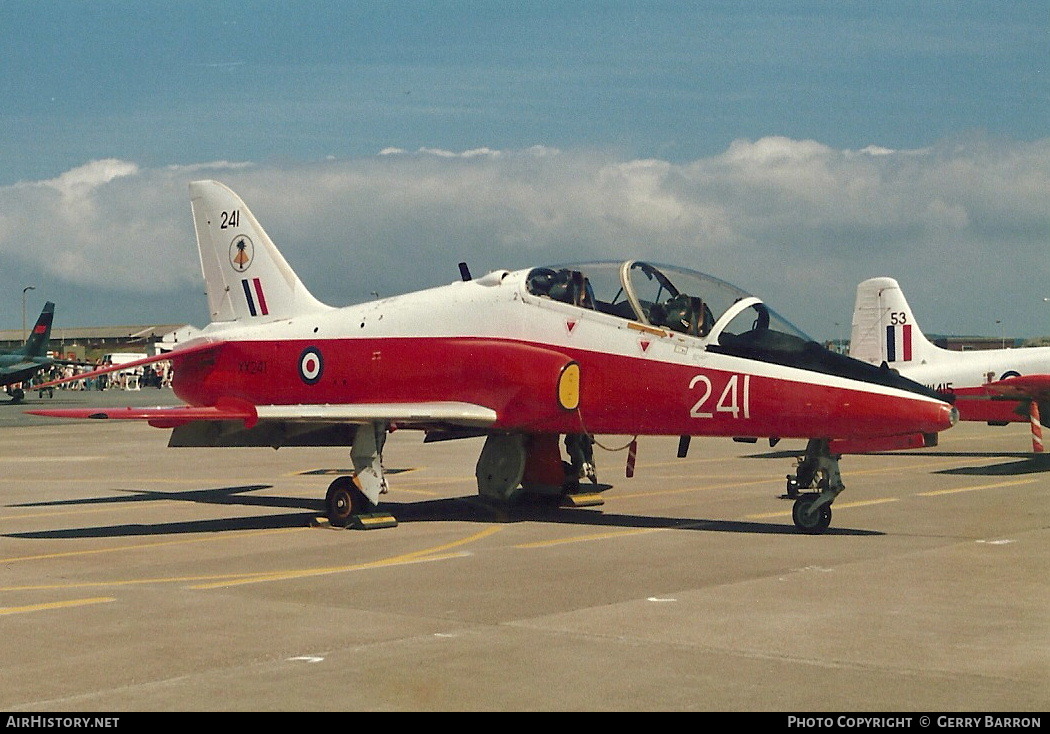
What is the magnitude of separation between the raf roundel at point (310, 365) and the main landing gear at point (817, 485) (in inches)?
265

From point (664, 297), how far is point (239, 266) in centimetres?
781

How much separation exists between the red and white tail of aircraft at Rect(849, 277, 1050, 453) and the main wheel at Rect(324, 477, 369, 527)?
53.0 feet

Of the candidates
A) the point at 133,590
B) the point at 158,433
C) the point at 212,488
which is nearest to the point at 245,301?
the point at 212,488

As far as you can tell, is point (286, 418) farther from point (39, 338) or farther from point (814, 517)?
point (39, 338)

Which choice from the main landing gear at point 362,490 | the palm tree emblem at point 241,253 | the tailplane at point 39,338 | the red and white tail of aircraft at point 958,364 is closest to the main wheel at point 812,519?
the main landing gear at point 362,490

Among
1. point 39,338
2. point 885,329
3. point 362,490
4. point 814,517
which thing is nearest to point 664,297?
point 814,517

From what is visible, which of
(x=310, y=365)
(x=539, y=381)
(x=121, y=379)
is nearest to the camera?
(x=539, y=381)

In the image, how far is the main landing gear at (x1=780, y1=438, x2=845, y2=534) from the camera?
14.2 m

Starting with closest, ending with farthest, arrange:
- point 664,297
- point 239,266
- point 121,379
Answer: point 664,297 → point 239,266 → point 121,379

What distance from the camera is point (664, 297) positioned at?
1488 cm

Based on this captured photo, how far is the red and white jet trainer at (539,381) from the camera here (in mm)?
13891

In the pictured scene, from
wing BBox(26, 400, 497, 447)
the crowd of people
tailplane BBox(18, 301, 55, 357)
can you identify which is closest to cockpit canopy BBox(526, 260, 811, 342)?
wing BBox(26, 400, 497, 447)
